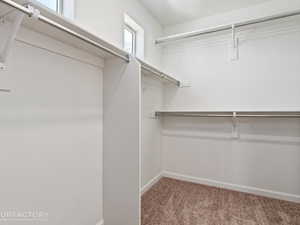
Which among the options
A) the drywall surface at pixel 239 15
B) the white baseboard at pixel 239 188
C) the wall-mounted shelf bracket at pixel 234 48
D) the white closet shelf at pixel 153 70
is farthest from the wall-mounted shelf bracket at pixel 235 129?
the drywall surface at pixel 239 15

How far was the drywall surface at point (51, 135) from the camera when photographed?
100cm

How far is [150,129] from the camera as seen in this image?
2.69 metres

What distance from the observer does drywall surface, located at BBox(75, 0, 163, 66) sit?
1540 mm

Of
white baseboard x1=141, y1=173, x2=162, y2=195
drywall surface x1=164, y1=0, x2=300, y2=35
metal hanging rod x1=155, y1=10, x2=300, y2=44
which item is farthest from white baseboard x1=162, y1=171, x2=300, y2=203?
drywall surface x1=164, y1=0, x2=300, y2=35

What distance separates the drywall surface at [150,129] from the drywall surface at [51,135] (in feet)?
3.14

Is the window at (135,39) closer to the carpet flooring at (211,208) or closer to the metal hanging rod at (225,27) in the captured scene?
the metal hanging rod at (225,27)

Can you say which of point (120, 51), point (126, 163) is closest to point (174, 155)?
point (126, 163)

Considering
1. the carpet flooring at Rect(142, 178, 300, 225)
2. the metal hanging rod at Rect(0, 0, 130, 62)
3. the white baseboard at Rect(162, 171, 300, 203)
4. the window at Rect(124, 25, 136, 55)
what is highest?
the window at Rect(124, 25, 136, 55)

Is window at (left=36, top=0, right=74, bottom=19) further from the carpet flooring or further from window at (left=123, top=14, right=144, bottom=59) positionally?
the carpet flooring

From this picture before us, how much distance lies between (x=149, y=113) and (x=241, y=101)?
4.61 feet

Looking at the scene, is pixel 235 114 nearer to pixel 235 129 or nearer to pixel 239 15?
pixel 235 129

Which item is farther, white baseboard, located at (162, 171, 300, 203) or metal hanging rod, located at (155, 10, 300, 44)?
white baseboard, located at (162, 171, 300, 203)

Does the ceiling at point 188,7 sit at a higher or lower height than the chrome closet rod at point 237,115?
higher

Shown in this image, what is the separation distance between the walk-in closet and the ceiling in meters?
0.02
